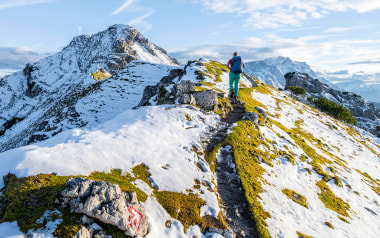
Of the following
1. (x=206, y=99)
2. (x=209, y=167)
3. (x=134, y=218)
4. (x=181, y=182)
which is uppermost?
(x=206, y=99)

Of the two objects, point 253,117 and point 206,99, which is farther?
point 206,99

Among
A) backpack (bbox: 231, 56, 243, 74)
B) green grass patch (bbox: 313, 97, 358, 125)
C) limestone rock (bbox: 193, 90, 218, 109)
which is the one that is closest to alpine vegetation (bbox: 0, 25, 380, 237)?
limestone rock (bbox: 193, 90, 218, 109)

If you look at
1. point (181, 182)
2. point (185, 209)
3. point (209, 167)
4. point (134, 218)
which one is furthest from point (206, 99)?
point (134, 218)

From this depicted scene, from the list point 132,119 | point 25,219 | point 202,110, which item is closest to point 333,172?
point 202,110

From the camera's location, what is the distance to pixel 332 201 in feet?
62.8

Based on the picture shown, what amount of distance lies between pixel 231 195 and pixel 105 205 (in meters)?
9.61

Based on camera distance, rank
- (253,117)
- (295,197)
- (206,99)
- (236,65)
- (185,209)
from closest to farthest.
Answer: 1. (185,209)
2. (295,197)
3. (236,65)
4. (253,117)
5. (206,99)

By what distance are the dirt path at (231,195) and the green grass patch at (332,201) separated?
9.75 meters

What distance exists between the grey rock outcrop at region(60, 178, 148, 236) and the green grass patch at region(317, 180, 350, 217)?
714 inches

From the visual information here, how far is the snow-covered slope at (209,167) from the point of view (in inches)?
469

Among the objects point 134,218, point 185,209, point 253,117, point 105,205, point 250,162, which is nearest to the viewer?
point 105,205

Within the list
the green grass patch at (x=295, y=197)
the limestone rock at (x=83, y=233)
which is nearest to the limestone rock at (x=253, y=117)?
the green grass patch at (x=295, y=197)

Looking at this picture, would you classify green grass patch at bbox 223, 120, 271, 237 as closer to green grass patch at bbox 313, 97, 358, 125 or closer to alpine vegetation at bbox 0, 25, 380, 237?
alpine vegetation at bbox 0, 25, 380, 237

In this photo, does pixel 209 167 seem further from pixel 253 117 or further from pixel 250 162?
pixel 253 117
